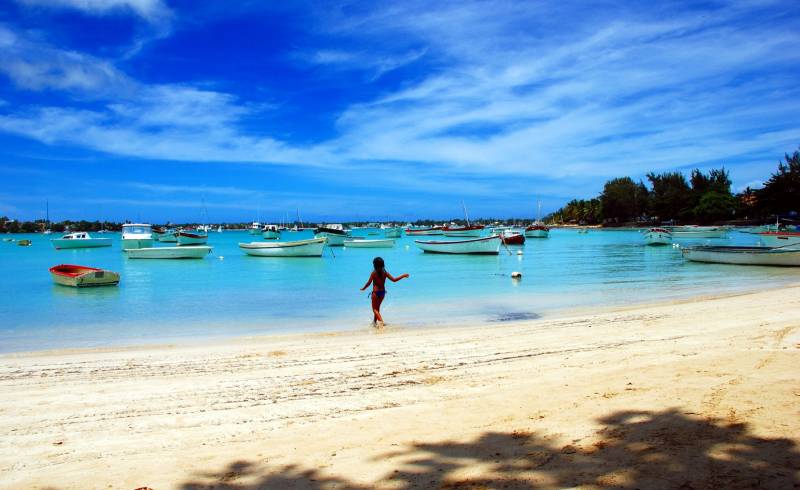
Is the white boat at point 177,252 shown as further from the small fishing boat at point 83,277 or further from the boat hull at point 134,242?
the small fishing boat at point 83,277

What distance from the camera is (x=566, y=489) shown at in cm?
363

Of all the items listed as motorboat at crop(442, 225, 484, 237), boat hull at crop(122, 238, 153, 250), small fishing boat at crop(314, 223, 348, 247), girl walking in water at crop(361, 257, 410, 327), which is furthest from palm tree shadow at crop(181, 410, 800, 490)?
small fishing boat at crop(314, 223, 348, 247)

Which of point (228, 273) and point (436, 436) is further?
point (228, 273)

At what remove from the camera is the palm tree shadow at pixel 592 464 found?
3713 mm

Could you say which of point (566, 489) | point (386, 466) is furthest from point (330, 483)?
point (566, 489)

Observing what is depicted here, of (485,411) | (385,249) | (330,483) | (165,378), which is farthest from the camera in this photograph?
(385,249)

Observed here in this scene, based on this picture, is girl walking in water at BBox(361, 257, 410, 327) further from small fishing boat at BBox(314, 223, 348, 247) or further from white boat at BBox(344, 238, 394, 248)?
small fishing boat at BBox(314, 223, 348, 247)

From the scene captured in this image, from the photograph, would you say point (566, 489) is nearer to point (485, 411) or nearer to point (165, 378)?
point (485, 411)

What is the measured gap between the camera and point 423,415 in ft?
18.1

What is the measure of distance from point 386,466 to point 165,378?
4762 mm

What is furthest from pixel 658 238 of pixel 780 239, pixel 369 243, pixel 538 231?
pixel 369 243

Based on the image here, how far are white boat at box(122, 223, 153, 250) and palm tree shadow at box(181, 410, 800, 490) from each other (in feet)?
205

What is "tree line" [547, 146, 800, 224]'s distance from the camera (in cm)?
8850

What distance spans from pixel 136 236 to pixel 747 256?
192 feet
